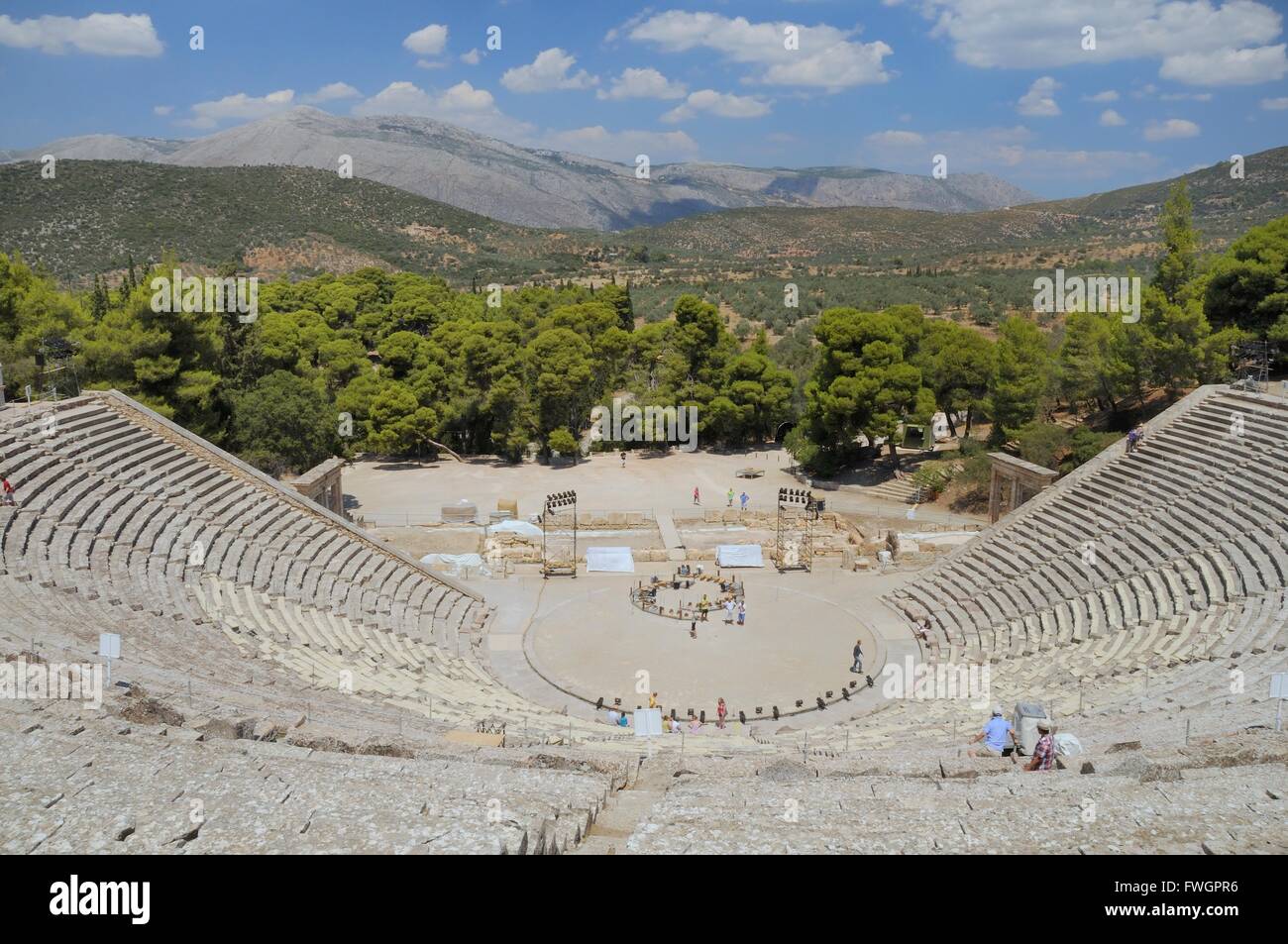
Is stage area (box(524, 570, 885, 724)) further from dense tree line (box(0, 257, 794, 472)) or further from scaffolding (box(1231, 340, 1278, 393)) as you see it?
dense tree line (box(0, 257, 794, 472))

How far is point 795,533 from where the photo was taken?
98.0 feet

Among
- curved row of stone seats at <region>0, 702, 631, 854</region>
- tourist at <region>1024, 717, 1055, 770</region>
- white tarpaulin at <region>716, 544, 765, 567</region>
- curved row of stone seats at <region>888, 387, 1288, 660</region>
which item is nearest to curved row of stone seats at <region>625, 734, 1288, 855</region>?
tourist at <region>1024, 717, 1055, 770</region>

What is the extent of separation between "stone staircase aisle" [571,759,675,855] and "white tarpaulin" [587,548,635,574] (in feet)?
49.4

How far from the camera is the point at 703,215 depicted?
136625mm

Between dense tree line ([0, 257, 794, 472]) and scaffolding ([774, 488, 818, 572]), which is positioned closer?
scaffolding ([774, 488, 818, 572])

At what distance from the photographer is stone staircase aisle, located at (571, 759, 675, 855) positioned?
7.14m

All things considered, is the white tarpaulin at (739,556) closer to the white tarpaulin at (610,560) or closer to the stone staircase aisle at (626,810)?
the white tarpaulin at (610,560)

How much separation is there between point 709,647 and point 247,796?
46.5 feet

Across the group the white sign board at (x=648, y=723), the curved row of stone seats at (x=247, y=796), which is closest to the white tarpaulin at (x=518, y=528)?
the white sign board at (x=648, y=723)

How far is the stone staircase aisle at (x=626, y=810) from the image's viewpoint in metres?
7.14

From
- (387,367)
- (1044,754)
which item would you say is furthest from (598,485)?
(1044,754)
